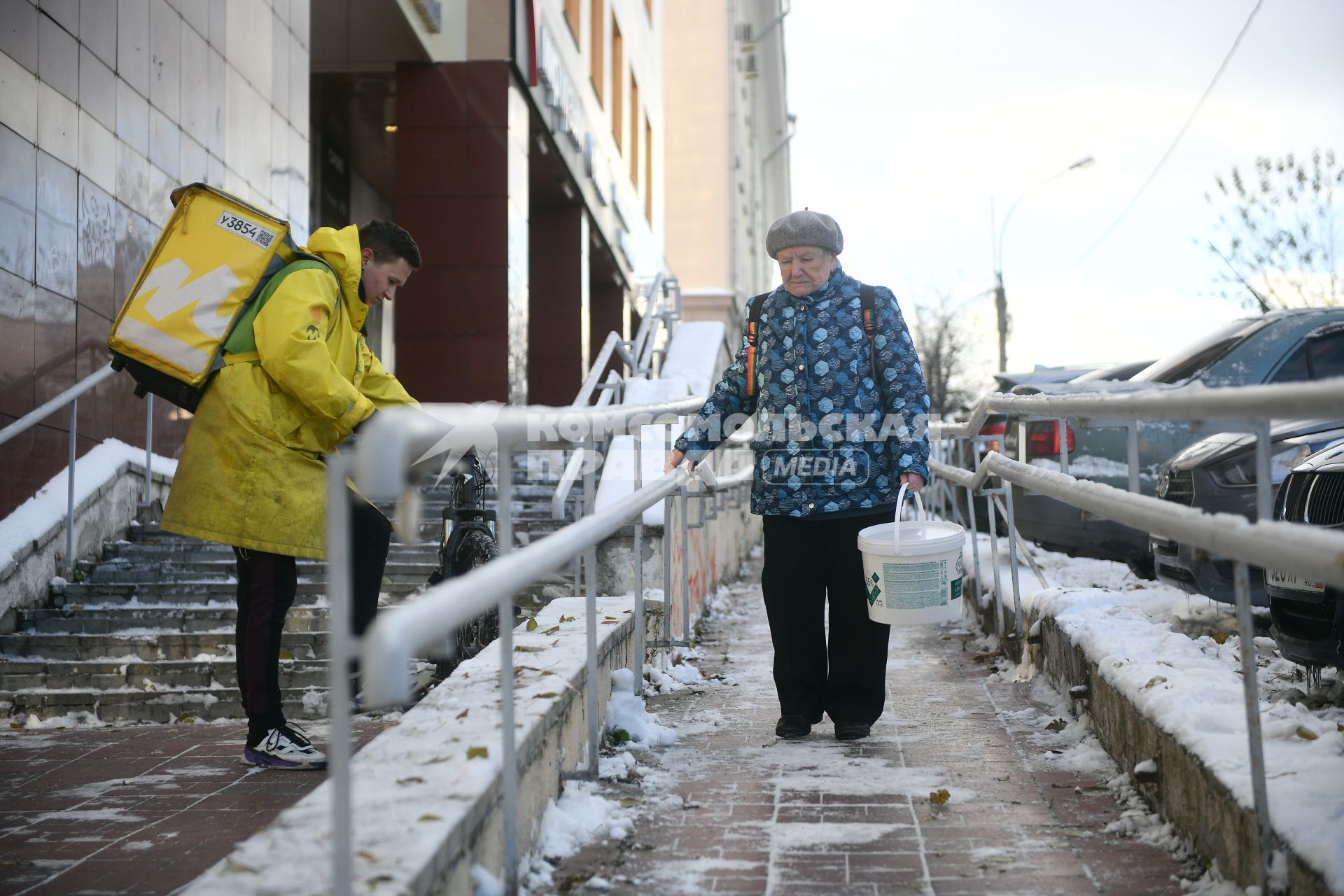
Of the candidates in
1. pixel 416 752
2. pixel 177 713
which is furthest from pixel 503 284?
pixel 416 752

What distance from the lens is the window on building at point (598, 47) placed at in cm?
1905

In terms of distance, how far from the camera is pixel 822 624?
4.55m

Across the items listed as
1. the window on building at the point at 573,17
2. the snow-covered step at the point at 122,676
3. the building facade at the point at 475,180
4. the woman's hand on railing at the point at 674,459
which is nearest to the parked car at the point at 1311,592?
the woman's hand on railing at the point at 674,459

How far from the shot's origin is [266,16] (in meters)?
9.68

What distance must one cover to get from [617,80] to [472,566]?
17334 millimetres

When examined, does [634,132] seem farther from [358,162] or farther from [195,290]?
[195,290]

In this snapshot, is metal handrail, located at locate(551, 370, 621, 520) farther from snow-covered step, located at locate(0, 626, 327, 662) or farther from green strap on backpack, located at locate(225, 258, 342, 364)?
green strap on backpack, located at locate(225, 258, 342, 364)

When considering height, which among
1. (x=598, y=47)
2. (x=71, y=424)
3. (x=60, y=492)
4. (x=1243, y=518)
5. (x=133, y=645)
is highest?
(x=598, y=47)

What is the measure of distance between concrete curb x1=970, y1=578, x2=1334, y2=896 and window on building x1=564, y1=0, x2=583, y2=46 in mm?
13584

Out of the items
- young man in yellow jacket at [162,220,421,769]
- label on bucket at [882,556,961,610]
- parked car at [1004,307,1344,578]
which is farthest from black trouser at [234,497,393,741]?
parked car at [1004,307,1344,578]

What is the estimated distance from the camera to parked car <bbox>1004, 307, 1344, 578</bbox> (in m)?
7.52

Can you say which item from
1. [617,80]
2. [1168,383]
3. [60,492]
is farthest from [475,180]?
[617,80]

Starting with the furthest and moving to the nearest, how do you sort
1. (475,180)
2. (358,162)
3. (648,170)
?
(648,170) < (358,162) < (475,180)

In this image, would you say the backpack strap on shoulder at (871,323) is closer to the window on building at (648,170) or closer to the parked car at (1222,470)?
the parked car at (1222,470)
